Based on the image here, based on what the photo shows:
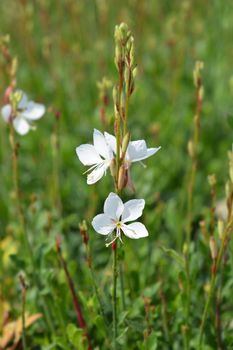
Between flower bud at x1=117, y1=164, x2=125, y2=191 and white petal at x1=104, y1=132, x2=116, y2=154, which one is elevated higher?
white petal at x1=104, y1=132, x2=116, y2=154

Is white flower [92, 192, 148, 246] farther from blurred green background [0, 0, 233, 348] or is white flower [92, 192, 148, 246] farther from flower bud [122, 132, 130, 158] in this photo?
blurred green background [0, 0, 233, 348]

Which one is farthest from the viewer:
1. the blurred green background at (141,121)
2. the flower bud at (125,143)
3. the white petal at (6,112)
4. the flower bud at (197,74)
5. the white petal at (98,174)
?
the blurred green background at (141,121)

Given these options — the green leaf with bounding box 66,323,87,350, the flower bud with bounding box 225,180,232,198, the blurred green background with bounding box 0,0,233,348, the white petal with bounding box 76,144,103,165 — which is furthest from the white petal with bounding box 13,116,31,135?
the flower bud with bounding box 225,180,232,198

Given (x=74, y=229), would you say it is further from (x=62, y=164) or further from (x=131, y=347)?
(x=131, y=347)

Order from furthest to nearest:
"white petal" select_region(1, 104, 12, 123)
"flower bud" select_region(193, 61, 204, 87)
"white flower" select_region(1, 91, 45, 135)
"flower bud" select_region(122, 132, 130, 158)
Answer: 1. "white flower" select_region(1, 91, 45, 135)
2. "white petal" select_region(1, 104, 12, 123)
3. "flower bud" select_region(193, 61, 204, 87)
4. "flower bud" select_region(122, 132, 130, 158)

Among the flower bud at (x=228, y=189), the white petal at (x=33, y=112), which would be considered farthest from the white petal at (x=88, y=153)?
the white petal at (x=33, y=112)

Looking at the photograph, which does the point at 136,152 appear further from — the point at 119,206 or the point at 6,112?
the point at 6,112

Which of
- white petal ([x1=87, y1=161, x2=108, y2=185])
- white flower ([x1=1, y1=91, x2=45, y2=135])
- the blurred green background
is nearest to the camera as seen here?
white petal ([x1=87, y1=161, x2=108, y2=185])

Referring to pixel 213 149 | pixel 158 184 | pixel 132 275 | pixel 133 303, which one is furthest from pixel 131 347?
pixel 213 149

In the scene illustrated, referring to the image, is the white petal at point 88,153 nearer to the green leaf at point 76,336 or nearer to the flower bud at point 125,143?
the flower bud at point 125,143

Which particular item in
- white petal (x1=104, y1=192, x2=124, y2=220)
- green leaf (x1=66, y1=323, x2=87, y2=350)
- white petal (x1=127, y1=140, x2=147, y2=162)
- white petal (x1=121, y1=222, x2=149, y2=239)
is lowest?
green leaf (x1=66, y1=323, x2=87, y2=350)
